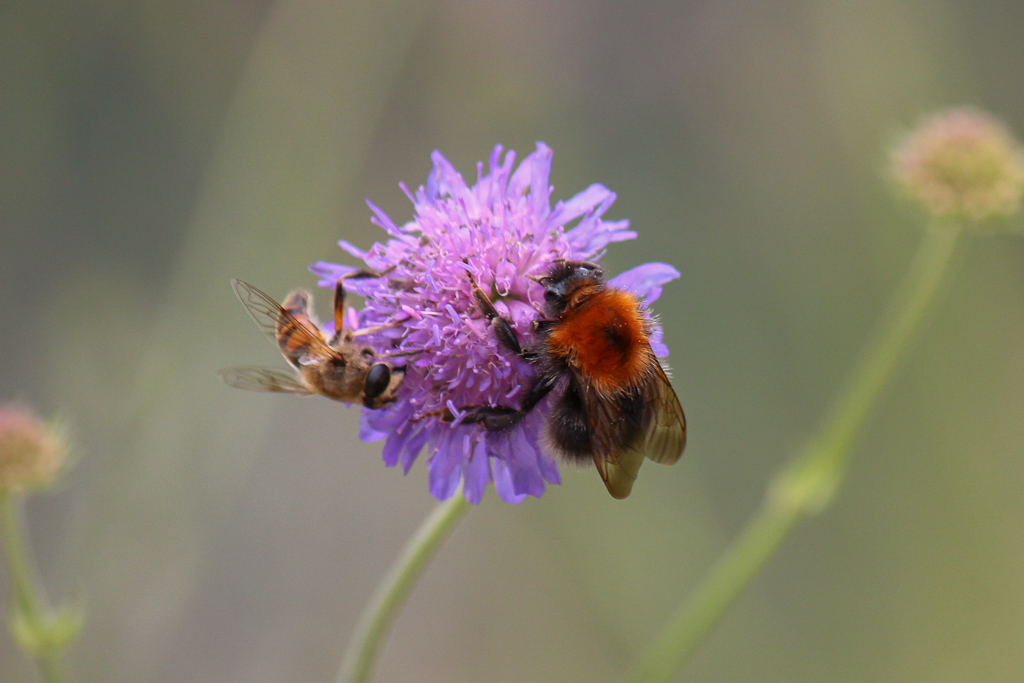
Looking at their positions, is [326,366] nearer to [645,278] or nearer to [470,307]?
[470,307]

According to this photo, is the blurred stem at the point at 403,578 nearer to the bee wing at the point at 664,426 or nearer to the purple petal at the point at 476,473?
the purple petal at the point at 476,473

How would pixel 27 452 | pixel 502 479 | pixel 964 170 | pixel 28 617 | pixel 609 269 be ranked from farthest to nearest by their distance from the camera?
pixel 609 269 → pixel 964 170 → pixel 27 452 → pixel 28 617 → pixel 502 479

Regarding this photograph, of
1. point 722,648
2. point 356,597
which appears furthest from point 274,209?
point 722,648

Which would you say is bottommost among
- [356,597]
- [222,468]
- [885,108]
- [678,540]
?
[356,597]

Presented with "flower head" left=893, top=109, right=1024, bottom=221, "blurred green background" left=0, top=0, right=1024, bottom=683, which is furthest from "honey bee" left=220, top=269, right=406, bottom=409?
"flower head" left=893, top=109, right=1024, bottom=221

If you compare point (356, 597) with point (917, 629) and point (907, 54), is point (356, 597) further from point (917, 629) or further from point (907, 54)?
point (907, 54)

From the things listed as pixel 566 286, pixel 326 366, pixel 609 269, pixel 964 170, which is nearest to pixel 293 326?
pixel 326 366

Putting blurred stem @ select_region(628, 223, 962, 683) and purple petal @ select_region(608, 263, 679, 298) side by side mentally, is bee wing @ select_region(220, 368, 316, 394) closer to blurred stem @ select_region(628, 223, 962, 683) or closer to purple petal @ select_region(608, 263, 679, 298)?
purple petal @ select_region(608, 263, 679, 298)
